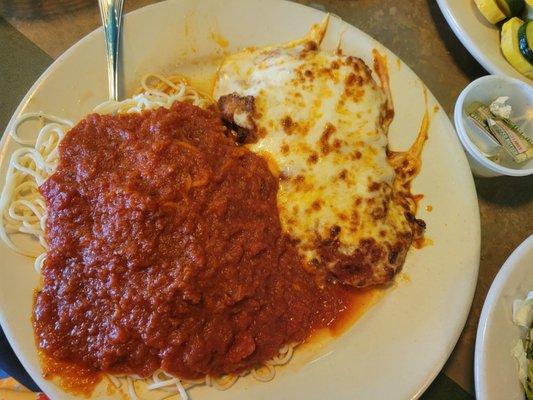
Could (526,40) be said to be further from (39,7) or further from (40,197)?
(39,7)

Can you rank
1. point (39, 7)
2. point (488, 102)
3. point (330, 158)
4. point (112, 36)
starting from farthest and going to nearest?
point (39, 7), point (488, 102), point (112, 36), point (330, 158)

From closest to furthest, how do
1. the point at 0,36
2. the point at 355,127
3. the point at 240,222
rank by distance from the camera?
the point at 240,222 < the point at 355,127 < the point at 0,36

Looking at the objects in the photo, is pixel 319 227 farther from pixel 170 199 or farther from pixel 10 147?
pixel 10 147

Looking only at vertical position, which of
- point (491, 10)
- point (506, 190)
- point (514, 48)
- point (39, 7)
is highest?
point (39, 7)

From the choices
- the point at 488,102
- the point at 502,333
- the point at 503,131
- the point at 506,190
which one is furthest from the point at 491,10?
the point at 502,333

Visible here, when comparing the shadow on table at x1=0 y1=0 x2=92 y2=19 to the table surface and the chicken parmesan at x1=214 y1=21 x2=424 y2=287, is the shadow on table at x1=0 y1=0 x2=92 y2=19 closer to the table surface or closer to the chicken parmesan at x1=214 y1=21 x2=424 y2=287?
the table surface

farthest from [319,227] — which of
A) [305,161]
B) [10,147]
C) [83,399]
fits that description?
[10,147]

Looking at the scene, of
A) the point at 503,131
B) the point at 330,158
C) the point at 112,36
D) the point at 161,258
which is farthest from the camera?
the point at 503,131

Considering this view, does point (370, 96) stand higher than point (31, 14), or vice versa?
point (31, 14)
